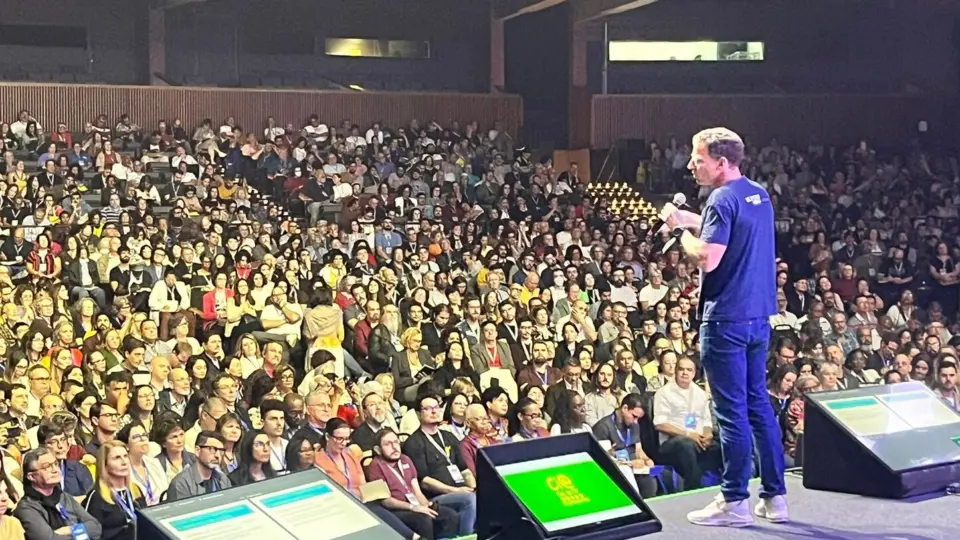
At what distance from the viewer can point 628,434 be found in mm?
6297

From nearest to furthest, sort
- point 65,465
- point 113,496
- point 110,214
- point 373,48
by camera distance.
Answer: point 113,496, point 65,465, point 110,214, point 373,48

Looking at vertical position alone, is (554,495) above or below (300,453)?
above

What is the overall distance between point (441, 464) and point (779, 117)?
12.7 metres

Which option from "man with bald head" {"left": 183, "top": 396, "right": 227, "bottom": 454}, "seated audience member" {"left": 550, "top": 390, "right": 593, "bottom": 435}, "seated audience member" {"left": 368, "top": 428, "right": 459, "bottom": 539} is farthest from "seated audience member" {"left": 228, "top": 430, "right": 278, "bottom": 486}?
"seated audience member" {"left": 550, "top": 390, "right": 593, "bottom": 435}

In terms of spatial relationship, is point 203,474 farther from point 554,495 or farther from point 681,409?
point 681,409

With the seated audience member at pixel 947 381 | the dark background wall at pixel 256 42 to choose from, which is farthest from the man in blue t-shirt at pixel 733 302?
the dark background wall at pixel 256 42

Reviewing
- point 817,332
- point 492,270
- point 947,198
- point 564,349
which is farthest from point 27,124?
point 947,198

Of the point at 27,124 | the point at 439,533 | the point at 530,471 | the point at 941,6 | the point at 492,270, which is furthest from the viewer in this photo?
the point at 941,6

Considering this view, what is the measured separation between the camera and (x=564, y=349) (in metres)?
7.73

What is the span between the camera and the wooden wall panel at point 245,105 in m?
15.2

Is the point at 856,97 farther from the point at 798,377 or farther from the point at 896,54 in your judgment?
the point at 798,377

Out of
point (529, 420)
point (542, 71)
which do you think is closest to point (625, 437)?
point (529, 420)

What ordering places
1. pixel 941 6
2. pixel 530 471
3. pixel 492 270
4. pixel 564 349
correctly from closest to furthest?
pixel 530 471
pixel 564 349
pixel 492 270
pixel 941 6

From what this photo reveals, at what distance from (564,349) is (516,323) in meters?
0.61
